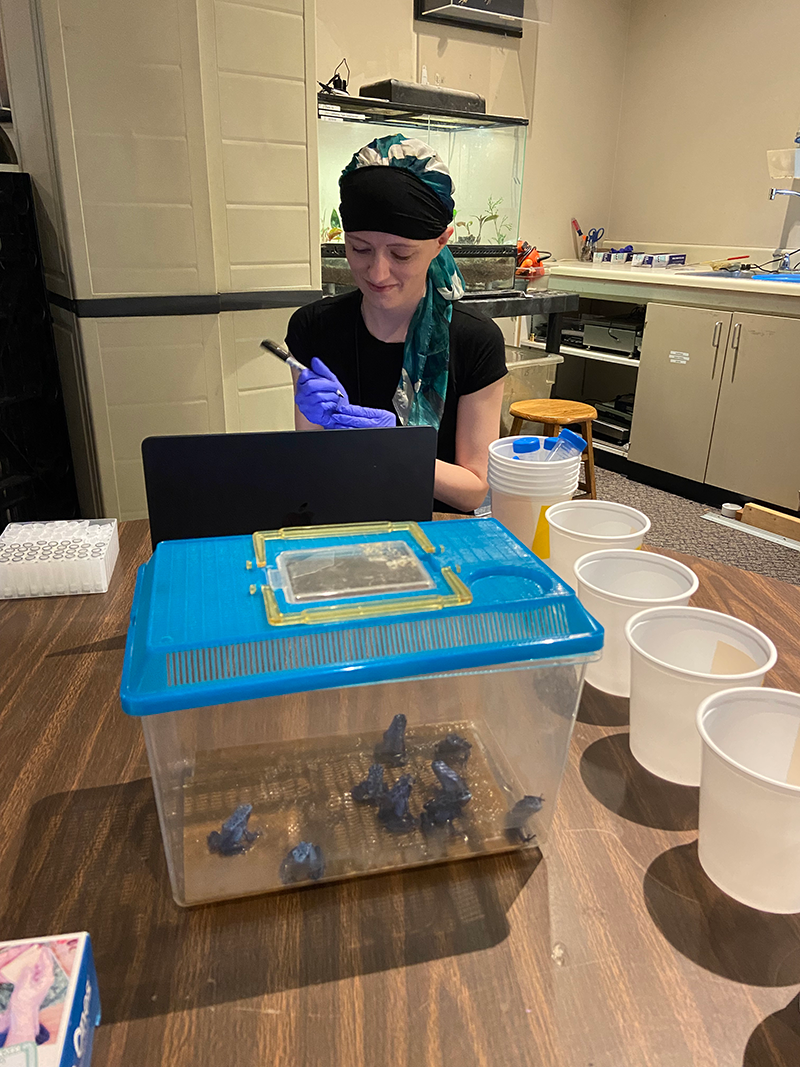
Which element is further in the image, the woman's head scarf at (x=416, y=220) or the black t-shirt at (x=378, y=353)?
the black t-shirt at (x=378, y=353)

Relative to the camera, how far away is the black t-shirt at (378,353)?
1.65m

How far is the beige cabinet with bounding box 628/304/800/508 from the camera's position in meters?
3.02

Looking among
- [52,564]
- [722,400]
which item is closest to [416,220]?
[52,564]

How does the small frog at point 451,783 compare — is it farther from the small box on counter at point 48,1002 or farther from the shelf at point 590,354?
the shelf at point 590,354

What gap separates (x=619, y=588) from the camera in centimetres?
86

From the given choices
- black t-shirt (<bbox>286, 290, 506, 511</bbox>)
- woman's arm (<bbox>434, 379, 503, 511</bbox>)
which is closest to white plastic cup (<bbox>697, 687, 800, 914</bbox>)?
woman's arm (<bbox>434, 379, 503, 511</bbox>)

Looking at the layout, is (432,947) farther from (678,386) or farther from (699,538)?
(678,386)

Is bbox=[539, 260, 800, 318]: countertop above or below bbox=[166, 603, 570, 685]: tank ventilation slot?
above

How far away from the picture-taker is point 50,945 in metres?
0.47

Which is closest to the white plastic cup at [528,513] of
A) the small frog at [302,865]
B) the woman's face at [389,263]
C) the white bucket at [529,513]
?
the white bucket at [529,513]

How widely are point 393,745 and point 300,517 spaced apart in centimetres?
29

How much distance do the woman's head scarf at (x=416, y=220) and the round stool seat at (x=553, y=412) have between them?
1353 millimetres

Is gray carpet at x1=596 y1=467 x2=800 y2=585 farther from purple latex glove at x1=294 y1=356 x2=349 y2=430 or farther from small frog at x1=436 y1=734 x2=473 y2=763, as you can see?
small frog at x1=436 y1=734 x2=473 y2=763

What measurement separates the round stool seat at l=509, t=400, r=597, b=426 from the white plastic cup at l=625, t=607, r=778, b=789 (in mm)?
2196
